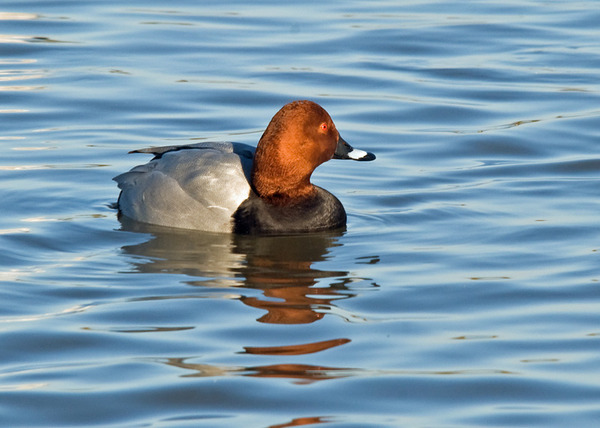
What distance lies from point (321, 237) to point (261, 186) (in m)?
0.54

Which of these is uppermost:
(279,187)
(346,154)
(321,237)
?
(346,154)

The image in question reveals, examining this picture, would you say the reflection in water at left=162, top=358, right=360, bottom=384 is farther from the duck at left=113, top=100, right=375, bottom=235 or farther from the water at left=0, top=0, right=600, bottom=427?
the duck at left=113, top=100, right=375, bottom=235

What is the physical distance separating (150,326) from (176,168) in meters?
2.47

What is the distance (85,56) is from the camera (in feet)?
44.2

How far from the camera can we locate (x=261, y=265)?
749cm

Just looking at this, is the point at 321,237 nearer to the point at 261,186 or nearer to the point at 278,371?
the point at 261,186

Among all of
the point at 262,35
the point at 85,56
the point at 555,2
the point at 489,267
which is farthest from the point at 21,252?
the point at 555,2

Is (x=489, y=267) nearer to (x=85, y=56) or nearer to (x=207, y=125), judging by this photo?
(x=207, y=125)

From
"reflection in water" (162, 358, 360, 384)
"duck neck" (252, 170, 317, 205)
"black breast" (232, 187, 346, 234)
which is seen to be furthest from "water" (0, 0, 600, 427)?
"duck neck" (252, 170, 317, 205)

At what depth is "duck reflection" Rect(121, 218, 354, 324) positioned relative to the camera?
21.7ft

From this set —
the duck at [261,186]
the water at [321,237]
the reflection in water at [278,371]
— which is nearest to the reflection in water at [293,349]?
the water at [321,237]

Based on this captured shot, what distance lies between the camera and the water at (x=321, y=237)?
17.5ft

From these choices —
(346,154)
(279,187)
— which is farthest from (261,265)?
(346,154)

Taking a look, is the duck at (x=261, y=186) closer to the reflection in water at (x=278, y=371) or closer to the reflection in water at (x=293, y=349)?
the reflection in water at (x=293, y=349)
